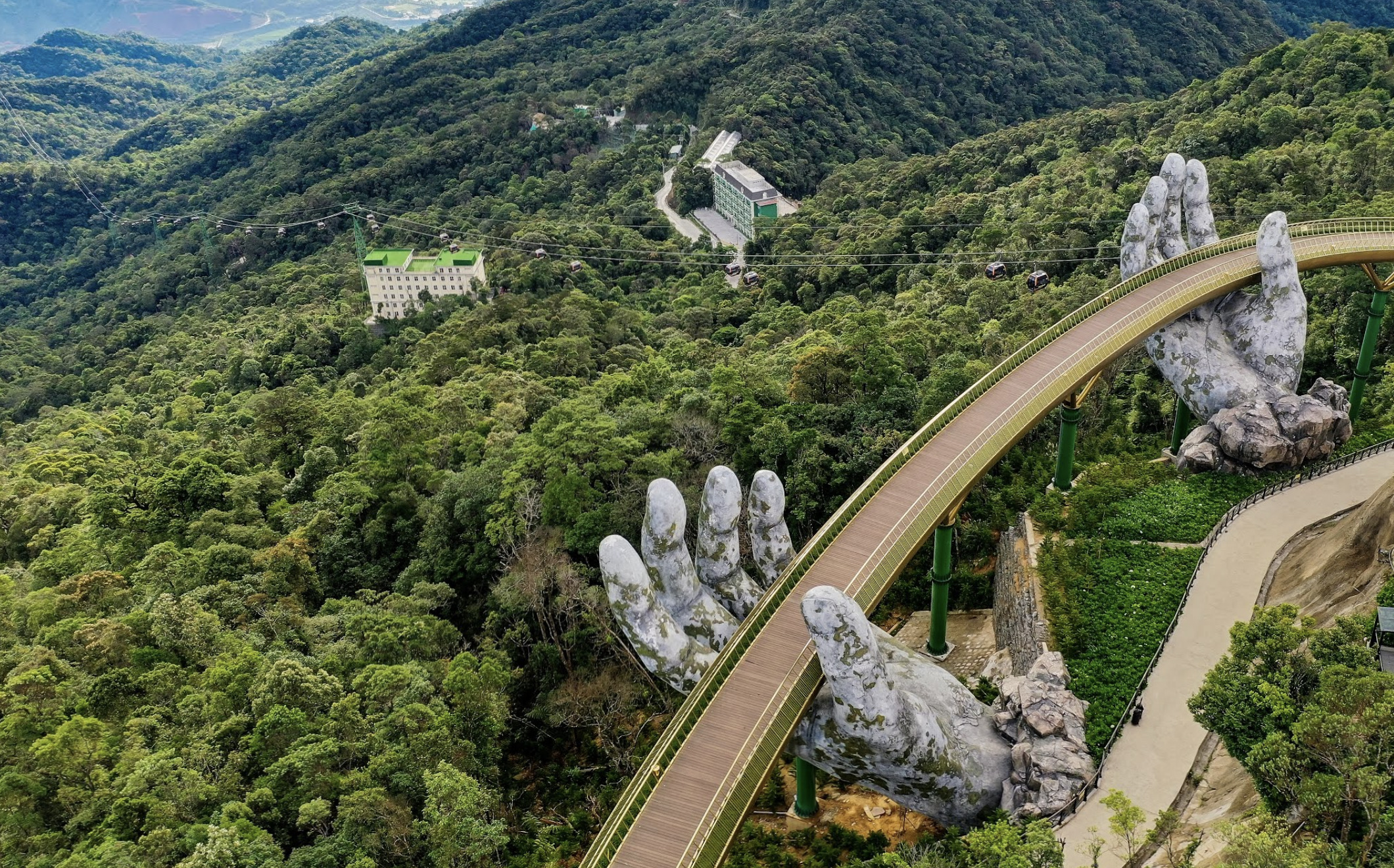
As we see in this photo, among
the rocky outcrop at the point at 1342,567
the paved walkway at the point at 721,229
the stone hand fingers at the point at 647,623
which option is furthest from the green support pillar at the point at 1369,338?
the paved walkway at the point at 721,229

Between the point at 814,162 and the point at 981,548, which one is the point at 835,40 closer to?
the point at 814,162

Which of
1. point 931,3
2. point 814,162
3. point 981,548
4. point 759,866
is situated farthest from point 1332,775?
point 931,3

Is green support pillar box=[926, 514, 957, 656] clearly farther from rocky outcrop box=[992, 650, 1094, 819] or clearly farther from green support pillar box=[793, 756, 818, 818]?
green support pillar box=[793, 756, 818, 818]

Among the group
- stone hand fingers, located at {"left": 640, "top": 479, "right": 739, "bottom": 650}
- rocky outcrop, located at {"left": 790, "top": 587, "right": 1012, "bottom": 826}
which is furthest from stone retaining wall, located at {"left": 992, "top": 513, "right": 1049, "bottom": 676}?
stone hand fingers, located at {"left": 640, "top": 479, "right": 739, "bottom": 650}

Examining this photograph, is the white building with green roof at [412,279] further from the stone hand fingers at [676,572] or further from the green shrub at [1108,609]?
the green shrub at [1108,609]

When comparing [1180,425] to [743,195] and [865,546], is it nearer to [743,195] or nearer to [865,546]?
[865,546]
